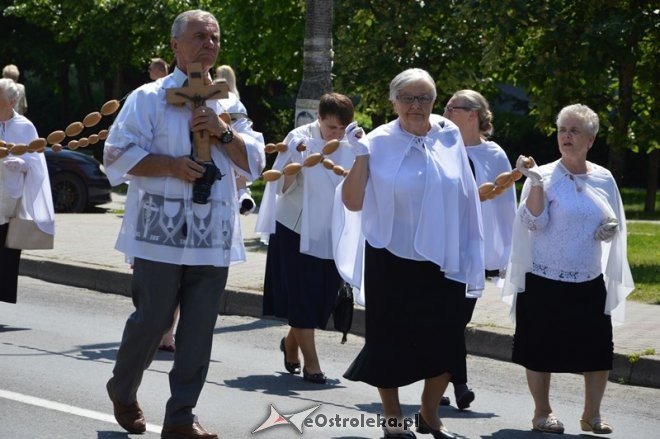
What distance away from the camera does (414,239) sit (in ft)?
21.1

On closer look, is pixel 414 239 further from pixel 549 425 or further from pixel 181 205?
pixel 549 425

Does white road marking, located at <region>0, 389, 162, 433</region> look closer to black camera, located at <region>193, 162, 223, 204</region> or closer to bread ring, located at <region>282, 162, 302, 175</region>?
black camera, located at <region>193, 162, 223, 204</region>

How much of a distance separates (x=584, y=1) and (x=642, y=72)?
122cm

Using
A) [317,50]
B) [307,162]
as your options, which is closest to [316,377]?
[307,162]

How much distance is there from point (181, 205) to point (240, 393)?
83.5 inches

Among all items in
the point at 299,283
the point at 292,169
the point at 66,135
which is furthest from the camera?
the point at 299,283

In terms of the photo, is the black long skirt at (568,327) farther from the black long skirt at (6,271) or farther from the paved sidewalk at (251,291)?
the black long skirt at (6,271)

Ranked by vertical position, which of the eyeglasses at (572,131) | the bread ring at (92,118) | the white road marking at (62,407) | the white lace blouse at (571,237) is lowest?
the white road marking at (62,407)

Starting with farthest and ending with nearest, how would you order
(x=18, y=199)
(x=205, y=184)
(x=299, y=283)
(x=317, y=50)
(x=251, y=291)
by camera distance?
(x=317, y=50)
(x=251, y=291)
(x=18, y=199)
(x=299, y=283)
(x=205, y=184)

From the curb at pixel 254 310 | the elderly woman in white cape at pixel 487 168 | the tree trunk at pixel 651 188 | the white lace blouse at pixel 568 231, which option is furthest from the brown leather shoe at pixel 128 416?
the tree trunk at pixel 651 188

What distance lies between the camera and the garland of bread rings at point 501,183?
6938 millimetres

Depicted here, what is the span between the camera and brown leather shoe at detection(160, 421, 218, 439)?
6148 millimetres

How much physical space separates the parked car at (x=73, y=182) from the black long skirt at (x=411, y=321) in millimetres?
14968

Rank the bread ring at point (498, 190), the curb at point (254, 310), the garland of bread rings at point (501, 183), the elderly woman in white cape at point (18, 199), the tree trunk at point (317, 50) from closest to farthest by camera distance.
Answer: the garland of bread rings at point (501, 183)
the bread ring at point (498, 190)
the curb at point (254, 310)
the elderly woman in white cape at point (18, 199)
the tree trunk at point (317, 50)
